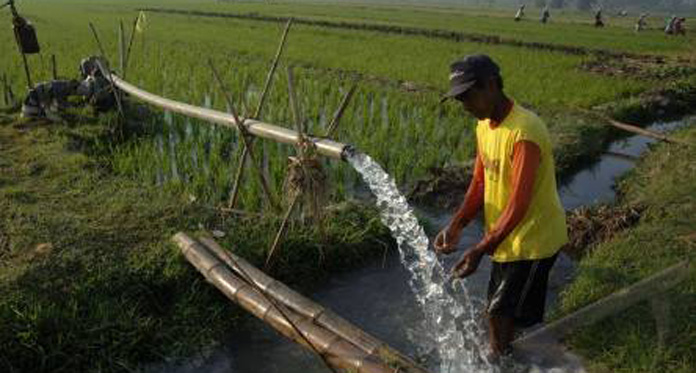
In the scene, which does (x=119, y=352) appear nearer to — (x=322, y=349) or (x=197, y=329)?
(x=197, y=329)

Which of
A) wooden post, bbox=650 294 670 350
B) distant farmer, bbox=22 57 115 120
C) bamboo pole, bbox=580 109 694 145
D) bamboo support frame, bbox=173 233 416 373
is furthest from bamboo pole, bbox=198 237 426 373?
bamboo pole, bbox=580 109 694 145

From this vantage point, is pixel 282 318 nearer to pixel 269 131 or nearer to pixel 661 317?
pixel 269 131

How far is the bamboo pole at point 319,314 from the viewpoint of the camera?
2592 millimetres

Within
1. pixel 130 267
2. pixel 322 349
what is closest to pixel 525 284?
pixel 322 349

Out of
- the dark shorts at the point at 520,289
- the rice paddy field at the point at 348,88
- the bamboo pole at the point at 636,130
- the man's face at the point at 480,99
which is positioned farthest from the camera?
the bamboo pole at the point at 636,130

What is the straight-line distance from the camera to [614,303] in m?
3.10

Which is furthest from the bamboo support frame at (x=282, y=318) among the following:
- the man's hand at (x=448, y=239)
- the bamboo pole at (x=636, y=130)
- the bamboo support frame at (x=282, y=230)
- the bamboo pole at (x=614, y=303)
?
the bamboo pole at (x=636, y=130)

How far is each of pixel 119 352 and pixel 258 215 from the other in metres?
1.54

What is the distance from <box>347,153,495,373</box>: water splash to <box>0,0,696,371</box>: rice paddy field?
58 centimetres

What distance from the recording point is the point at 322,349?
2754mm

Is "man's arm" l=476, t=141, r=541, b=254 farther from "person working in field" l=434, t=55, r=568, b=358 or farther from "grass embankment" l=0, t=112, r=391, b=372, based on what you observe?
"grass embankment" l=0, t=112, r=391, b=372

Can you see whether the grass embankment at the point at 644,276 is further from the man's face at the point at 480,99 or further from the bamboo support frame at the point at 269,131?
the bamboo support frame at the point at 269,131

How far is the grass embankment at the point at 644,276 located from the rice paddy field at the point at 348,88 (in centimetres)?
147

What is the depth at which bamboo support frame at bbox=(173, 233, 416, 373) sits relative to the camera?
2584 mm
